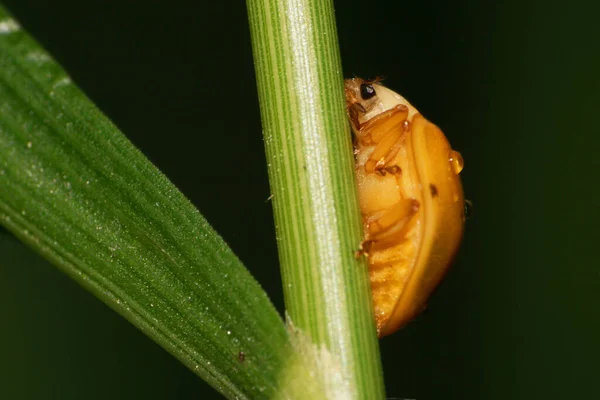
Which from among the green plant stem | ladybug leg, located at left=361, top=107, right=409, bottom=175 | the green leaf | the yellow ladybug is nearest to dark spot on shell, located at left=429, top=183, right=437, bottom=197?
the yellow ladybug

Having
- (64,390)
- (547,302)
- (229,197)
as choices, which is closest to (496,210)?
(547,302)

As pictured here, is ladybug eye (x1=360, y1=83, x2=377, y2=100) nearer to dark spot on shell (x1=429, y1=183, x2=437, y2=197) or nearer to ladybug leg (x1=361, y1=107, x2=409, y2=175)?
ladybug leg (x1=361, y1=107, x2=409, y2=175)

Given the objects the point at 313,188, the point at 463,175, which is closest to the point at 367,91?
the point at 313,188

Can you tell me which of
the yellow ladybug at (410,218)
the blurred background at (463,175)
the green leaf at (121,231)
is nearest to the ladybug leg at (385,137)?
the yellow ladybug at (410,218)

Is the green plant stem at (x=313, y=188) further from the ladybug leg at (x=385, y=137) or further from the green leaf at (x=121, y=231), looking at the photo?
the ladybug leg at (x=385, y=137)

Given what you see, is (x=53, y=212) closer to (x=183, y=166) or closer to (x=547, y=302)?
(x=183, y=166)

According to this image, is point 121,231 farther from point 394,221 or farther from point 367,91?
point 367,91
